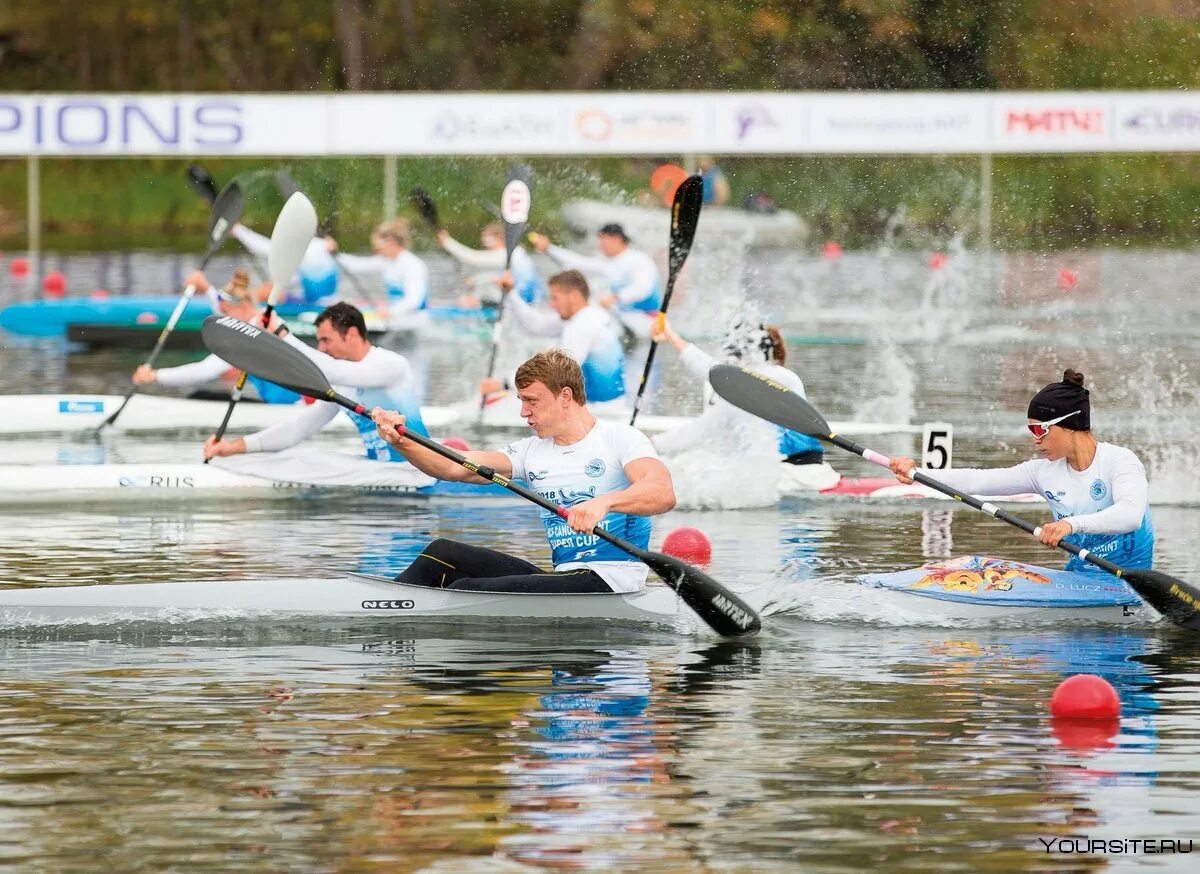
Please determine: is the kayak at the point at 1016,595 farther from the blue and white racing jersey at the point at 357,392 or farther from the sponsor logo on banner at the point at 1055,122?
the sponsor logo on banner at the point at 1055,122

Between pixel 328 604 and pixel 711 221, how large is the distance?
75.2 ft

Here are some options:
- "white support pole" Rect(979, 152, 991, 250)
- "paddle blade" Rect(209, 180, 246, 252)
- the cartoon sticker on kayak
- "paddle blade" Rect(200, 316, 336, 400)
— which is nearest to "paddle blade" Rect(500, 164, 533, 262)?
"paddle blade" Rect(209, 180, 246, 252)

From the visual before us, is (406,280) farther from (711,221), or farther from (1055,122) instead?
(711,221)

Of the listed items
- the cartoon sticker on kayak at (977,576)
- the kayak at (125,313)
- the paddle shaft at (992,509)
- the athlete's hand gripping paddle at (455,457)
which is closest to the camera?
the athlete's hand gripping paddle at (455,457)

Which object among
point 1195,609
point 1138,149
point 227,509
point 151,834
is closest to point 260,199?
point 1138,149

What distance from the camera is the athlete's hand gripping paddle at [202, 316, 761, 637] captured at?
344 inches

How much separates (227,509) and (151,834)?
22.1 feet

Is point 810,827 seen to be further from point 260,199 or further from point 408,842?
point 260,199

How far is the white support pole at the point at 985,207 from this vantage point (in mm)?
25797

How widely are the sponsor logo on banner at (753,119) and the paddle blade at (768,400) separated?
46.7ft

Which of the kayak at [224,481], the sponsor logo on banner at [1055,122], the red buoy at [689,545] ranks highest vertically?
the sponsor logo on banner at [1055,122]

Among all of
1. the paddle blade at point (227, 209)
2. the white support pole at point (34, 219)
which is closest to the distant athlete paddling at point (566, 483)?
the paddle blade at point (227, 209)

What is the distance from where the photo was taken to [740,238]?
31094 mm

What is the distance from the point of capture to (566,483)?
28.4 feet
